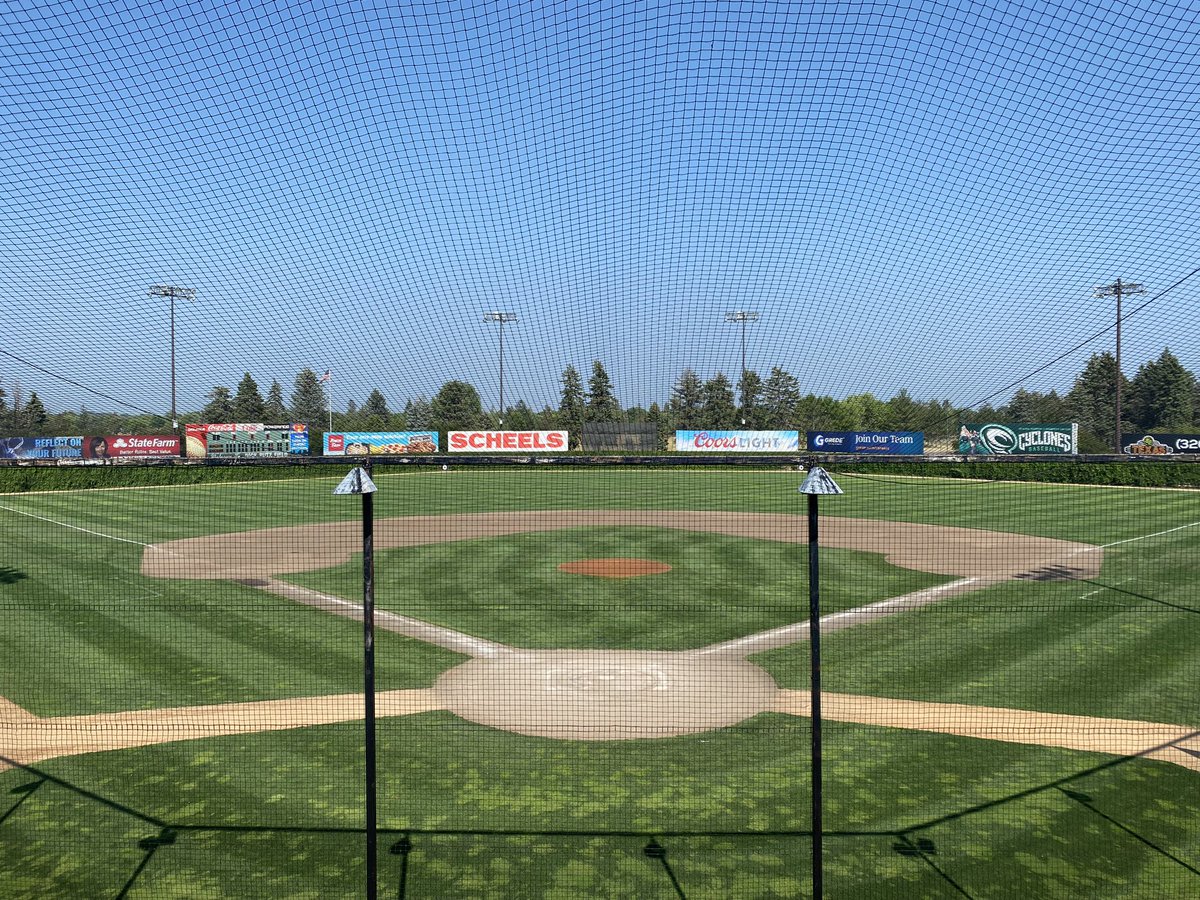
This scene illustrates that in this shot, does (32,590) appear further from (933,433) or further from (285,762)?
(933,433)

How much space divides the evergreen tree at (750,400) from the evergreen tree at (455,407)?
30.9 ft

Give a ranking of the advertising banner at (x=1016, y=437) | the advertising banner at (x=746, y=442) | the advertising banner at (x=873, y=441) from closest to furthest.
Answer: the advertising banner at (x=1016, y=437) < the advertising banner at (x=873, y=441) < the advertising banner at (x=746, y=442)

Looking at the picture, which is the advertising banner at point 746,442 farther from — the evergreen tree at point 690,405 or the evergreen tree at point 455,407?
the evergreen tree at point 455,407

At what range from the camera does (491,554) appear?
19.1 m

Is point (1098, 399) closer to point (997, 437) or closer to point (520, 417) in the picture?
point (997, 437)

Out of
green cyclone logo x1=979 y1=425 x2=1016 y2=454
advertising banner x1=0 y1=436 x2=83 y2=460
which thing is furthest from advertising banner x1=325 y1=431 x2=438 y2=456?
green cyclone logo x1=979 y1=425 x2=1016 y2=454

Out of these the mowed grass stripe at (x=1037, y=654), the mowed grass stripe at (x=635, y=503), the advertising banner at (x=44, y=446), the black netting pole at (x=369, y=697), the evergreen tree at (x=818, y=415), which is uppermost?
the evergreen tree at (x=818, y=415)

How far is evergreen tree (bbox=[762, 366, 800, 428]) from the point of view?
1478 cm

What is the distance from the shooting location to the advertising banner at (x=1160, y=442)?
32656 mm

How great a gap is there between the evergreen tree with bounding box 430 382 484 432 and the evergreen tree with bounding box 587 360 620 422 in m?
7.98

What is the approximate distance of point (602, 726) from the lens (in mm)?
8109

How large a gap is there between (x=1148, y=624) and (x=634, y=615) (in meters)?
8.45

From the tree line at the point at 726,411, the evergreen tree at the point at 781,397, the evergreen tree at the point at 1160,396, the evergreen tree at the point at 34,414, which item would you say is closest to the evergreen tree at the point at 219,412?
the tree line at the point at 726,411

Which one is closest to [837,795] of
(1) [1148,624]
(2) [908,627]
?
(2) [908,627]
